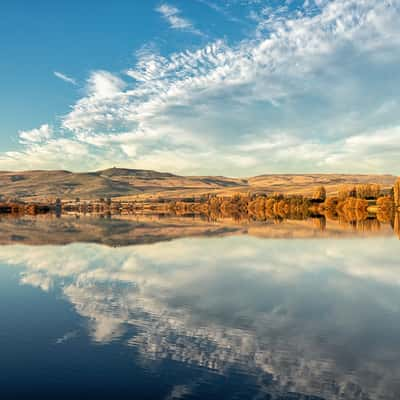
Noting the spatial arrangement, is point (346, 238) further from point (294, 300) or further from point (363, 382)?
point (363, 382)

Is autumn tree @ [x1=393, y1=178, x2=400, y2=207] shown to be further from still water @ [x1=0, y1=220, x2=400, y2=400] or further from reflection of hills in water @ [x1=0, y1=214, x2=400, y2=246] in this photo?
still water @ [x1=0, y1=220, x2=400, y2=400]

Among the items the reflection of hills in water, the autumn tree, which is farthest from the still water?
the autumn tree

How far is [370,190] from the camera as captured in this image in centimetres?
12812

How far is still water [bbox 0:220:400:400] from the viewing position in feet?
31.6

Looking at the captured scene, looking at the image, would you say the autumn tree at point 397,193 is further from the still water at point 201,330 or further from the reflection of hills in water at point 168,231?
the still water at point 201,330

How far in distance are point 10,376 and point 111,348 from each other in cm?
271

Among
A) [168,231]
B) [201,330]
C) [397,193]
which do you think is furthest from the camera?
[397,193]

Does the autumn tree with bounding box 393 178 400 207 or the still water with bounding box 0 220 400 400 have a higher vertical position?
the autumn tree with bounding box 393 178 400 207

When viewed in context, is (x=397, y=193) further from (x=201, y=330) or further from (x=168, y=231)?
(x=201, y=330)

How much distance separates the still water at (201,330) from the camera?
9.63 metres

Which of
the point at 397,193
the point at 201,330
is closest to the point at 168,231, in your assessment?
the point at 201,330

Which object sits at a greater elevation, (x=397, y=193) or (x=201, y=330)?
(x=397, y=193)

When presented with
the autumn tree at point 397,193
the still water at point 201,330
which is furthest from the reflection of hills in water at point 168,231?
the autumn tree at point 397,193

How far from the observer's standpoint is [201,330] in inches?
527
